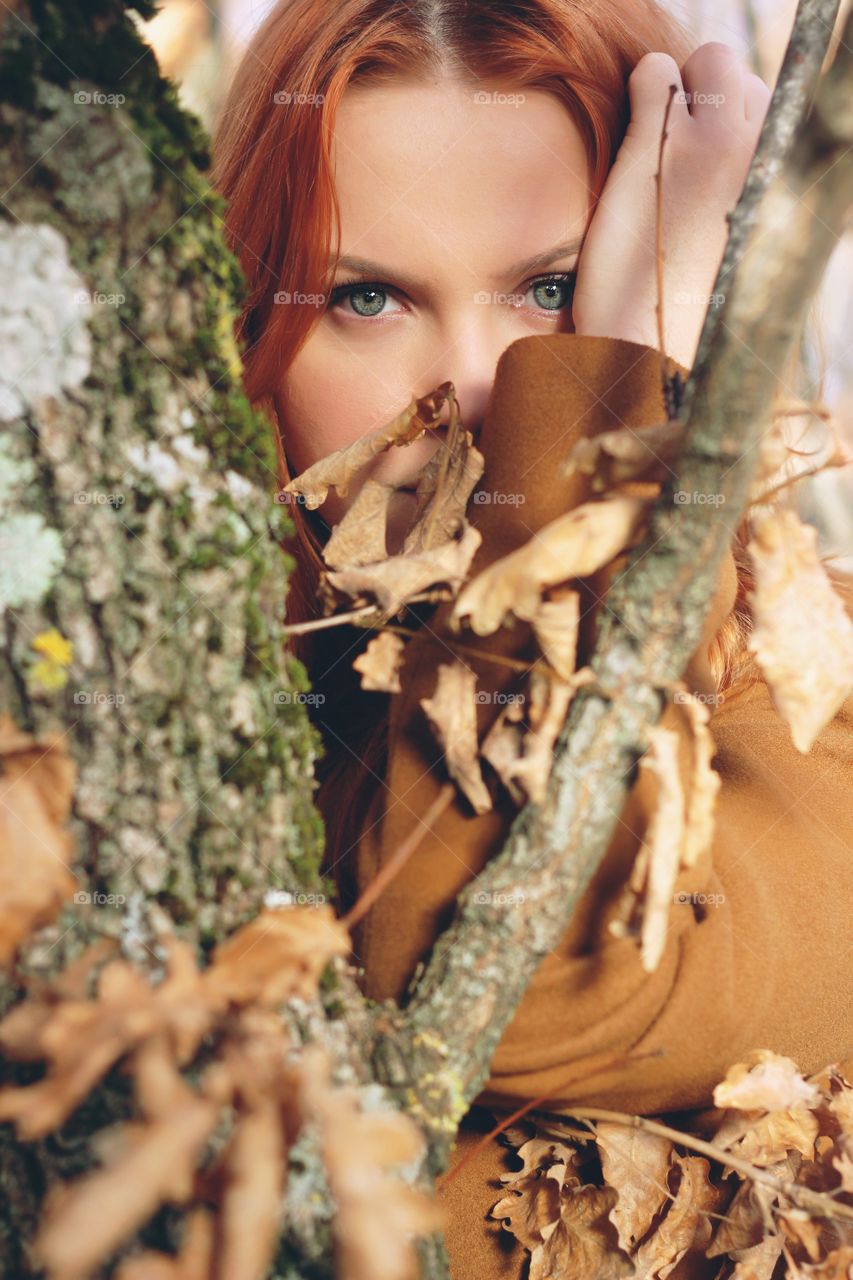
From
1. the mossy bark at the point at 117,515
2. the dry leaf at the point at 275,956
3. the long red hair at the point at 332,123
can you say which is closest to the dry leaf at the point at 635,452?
the mossy bark at the point at 117,515

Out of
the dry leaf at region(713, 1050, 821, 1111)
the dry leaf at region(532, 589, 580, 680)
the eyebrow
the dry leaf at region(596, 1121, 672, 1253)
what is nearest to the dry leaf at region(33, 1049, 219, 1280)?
the dry leaf at region(532, 589, 580, 680)

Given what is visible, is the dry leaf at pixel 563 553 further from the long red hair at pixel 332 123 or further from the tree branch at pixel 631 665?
the long red hair at pixel 332 123

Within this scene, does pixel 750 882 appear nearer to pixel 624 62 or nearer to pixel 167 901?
pixel 167 901

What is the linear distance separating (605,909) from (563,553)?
47 cm

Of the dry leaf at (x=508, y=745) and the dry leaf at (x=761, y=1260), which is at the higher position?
the dry leaf at (x=508, y=745)

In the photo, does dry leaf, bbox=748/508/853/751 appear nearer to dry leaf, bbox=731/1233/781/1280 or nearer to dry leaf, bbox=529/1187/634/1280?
dry leaf, bbox=731/1233/781/1280

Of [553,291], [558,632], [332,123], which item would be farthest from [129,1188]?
[332,123]

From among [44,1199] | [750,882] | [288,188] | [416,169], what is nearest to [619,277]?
[416,169]

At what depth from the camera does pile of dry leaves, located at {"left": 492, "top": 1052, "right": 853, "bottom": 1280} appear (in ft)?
3.90

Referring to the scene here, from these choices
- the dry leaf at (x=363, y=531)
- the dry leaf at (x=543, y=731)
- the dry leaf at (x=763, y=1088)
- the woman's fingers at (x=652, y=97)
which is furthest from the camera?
the woman's fingers at (x=652, y=97)

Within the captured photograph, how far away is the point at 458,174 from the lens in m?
1.74

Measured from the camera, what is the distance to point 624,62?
6.38ft

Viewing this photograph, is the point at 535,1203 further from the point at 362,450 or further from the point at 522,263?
the point at 522,263

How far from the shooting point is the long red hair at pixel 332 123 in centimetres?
183
